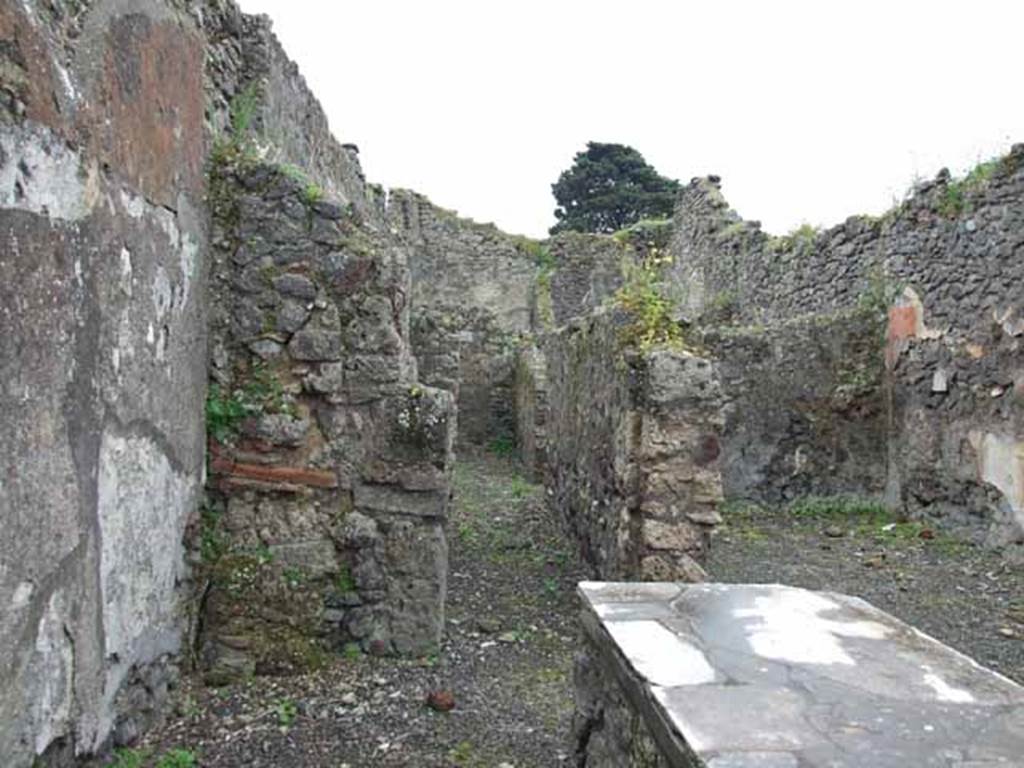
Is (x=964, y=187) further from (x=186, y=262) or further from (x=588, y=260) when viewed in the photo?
(x=588, y=260)

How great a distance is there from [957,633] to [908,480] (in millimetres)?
3107

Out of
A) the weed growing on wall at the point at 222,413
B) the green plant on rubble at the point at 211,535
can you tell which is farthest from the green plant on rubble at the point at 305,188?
the green plant on rubble at the point at 211,535

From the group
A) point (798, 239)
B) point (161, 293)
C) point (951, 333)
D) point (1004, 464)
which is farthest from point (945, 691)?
point (798, 239)

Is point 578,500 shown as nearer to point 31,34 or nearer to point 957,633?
point 957,633

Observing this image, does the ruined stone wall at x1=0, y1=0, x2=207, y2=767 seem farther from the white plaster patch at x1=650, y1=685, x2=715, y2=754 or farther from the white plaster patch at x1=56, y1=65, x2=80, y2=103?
the white plaster patch at x1=650, y1=685, x2=715, y2=754

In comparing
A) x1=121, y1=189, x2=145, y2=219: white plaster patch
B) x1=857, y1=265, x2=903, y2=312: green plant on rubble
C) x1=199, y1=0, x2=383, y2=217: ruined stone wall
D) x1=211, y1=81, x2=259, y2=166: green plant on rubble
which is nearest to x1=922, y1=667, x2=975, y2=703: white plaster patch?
x1=121, y1=189, x2=145, y2=219: white plaster patch

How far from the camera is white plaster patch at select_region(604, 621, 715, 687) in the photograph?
2.10 meters

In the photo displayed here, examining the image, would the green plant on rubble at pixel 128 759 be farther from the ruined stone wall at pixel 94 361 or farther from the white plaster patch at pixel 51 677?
the white plaster patch at pixel 51 677

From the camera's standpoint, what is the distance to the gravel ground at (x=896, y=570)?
14.8ft

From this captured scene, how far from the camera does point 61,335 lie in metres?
2.29

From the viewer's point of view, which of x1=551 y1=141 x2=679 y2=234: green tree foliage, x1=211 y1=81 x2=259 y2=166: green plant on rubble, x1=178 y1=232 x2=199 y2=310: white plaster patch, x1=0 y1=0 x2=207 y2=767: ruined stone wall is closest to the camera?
x1=0 y1=0 x2=207 y2=767: ruined stone wall

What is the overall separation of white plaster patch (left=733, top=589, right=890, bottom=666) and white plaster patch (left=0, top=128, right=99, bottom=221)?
2.31m

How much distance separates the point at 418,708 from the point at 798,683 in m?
1.75

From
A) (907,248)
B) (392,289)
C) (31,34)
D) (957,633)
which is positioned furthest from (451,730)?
(907,248)
